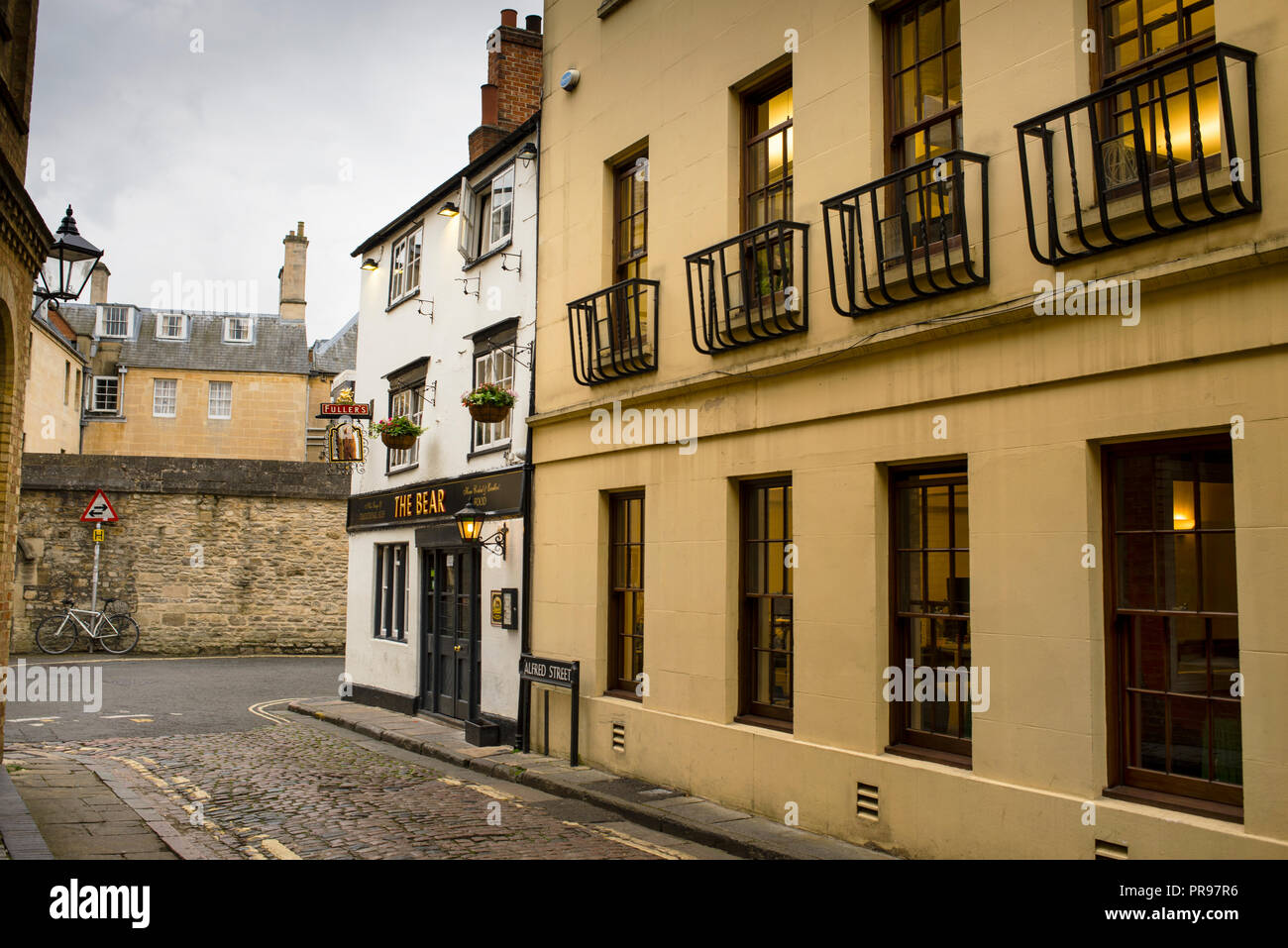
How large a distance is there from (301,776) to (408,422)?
6427 millimetres

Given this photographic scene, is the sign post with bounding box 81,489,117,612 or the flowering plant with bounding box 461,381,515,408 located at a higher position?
the flowering plant with bounding box 461,381,515,408

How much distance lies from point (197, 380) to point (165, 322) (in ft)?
10.4

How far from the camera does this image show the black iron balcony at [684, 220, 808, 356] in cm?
905

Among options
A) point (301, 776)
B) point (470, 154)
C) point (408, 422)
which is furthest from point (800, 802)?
point (470, 154)

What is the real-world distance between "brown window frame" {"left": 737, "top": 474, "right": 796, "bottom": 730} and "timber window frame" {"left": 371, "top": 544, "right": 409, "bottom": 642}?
8572 millimetres

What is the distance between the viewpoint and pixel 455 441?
1545 centimetres

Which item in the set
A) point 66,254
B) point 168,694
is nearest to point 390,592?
point 168,694

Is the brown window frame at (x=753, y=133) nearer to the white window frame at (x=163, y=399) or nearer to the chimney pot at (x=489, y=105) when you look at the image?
the chimney pot at (x=489, y=105)

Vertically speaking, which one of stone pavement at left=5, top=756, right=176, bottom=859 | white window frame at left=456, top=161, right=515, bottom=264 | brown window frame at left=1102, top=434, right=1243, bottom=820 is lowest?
stone pavement at left=5, top=756, right=176, bottom=859

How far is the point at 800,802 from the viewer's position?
8609 millimetres

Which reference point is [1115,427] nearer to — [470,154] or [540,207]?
[540,207]

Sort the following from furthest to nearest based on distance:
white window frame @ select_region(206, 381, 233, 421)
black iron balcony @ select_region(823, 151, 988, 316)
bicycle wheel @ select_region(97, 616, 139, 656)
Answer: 1. white window frame @ select_region(206, 381, 233, 421)
2. bicycle wheel @ select_region(97, 616, 139, 656)
3. black iron balcony @ select_region(823, 151, 988, 316)

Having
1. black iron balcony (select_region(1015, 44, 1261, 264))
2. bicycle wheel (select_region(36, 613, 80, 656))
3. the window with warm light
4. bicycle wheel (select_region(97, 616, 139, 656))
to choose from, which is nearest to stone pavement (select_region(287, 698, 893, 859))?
black iron balcony (select_region(1015, 44, 1261, 264))

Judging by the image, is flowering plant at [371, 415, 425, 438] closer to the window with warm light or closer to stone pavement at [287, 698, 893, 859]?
stone pavement at [287, 698, 893, 859]
